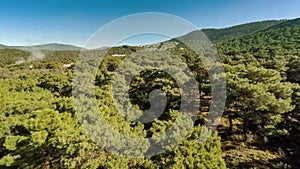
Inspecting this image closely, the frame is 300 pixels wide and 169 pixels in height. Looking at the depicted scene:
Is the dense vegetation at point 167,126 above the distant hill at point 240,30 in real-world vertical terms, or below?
below

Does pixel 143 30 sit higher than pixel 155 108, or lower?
higher

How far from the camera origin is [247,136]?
16266mm

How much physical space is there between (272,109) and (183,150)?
321 inches

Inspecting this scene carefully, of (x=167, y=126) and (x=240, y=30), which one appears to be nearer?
(x=167, y=126)

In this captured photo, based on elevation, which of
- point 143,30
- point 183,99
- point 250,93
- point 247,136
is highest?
point 143,30

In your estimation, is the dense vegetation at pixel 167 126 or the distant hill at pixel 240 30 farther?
the distant hill at pixel 240 30

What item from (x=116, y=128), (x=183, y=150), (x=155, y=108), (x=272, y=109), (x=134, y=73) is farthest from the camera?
(x=134, y=73)

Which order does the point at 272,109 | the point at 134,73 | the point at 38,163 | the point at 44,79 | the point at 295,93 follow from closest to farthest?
the point at 38,163
the point at 272,109
the point at 295,93
the point at 134,73
the point at 44,79

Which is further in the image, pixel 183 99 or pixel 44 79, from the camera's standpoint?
pixel 44 79

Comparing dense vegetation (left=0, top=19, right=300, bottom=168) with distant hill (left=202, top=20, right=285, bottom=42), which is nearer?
dense vegetation (left=0, top=19, right=300, bottom=168)

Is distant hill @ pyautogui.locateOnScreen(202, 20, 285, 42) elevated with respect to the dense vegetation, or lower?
elevated

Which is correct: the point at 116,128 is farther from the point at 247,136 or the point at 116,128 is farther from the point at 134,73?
the point at 134,73

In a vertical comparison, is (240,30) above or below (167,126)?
above

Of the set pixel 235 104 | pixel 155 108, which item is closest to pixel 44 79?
pixel 155 108
